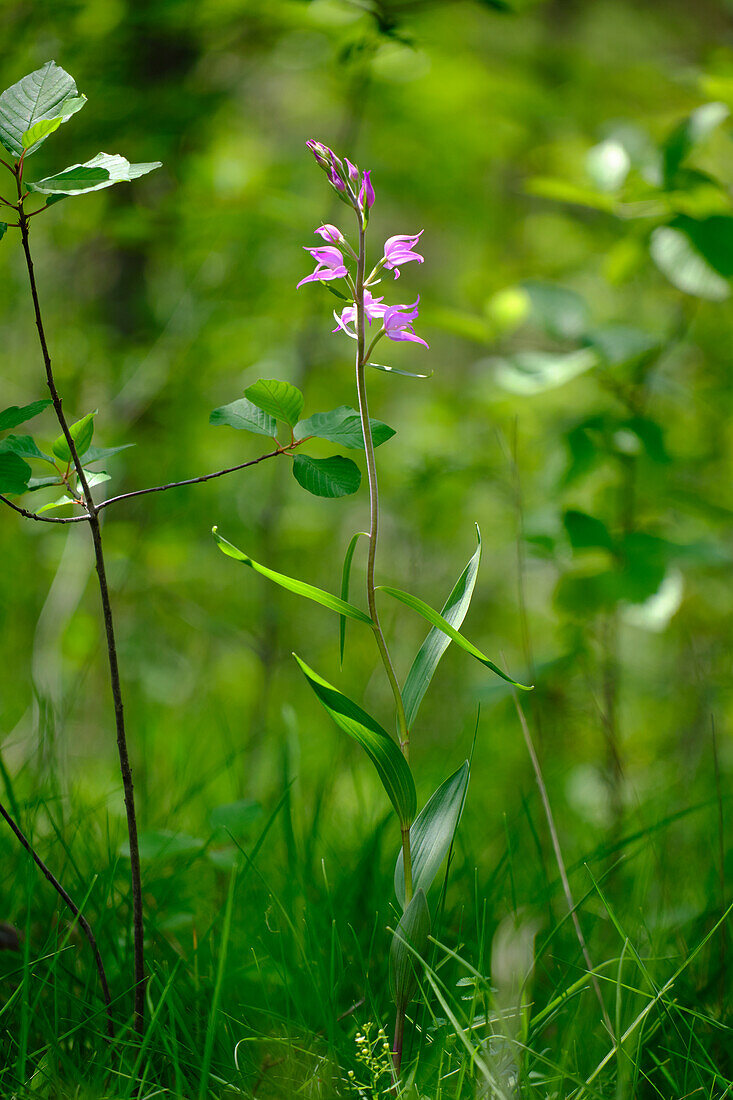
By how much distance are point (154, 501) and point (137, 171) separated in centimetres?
161

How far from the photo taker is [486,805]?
1.74 metres

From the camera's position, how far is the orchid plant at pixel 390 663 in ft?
2.00

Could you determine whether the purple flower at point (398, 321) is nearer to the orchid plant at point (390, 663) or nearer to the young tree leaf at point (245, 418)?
the orchid plant at point (390, 663)

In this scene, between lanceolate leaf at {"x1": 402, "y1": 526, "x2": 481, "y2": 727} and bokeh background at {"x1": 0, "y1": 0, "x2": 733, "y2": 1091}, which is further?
bokeh background at {"x1": 0, "y1": 0, "x2": 733, "y2": 1091}

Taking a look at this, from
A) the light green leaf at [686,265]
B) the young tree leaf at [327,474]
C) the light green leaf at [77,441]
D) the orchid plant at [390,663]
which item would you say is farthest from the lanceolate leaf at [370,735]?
the light green leaf at [686,265]

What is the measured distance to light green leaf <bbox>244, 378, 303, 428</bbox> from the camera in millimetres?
624

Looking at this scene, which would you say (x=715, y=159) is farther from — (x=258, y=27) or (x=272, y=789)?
(x=272, y=789)

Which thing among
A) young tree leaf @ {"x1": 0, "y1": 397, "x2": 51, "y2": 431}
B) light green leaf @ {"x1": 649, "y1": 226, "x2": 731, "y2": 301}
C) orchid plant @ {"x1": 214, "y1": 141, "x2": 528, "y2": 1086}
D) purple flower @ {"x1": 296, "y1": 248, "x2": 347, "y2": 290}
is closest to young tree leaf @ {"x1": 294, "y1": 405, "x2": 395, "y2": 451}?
orchid plant @ {"x1": 214, "y1": 141, "x2": 528, "y2": 1086}

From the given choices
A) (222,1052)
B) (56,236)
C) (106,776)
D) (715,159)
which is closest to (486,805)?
(106,776)

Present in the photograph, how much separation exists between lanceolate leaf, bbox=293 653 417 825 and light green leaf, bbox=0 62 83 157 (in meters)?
0.47

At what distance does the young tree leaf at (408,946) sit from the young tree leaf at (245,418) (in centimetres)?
41

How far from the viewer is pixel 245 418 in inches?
26.2

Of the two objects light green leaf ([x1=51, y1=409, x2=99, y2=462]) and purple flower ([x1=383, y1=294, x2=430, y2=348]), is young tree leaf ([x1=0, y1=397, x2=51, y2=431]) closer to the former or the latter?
light green leaf ([x1=51, y1=409, x2=99, y2=462])

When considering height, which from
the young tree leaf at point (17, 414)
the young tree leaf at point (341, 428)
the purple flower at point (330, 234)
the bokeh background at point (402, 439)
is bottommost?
the bokeh background at point (402, 439)
